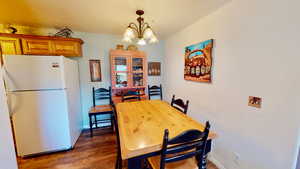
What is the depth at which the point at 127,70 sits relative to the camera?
2926 millimetres

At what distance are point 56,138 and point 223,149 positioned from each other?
2.69 meters

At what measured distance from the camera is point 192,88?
235cm

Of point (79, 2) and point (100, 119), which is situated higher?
point (79, 2)

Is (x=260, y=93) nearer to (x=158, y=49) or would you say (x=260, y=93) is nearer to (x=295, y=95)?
(x=295, y=95)

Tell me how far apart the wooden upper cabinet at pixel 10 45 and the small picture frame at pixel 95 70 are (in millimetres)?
1206

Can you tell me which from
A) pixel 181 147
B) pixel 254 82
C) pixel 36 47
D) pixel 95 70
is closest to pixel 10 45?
pixel 36 47

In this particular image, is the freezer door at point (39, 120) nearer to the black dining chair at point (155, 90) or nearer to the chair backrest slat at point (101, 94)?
the chair backrest slat at point (101, 94)

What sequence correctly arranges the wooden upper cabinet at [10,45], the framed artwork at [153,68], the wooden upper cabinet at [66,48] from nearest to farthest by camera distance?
the wooden upper cabinet at [10,45], the wooden upper cabinet at [66,48], the framed artwork at [153,68]

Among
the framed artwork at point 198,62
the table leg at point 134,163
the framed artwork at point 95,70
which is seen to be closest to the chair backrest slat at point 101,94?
the framed artwork at point 95,70

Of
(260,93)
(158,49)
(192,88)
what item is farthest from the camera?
(158,49)

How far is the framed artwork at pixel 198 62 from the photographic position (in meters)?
1.90

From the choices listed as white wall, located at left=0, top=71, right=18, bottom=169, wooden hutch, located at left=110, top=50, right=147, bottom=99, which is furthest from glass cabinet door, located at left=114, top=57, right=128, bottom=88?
white wall, located at left=0, top=71, right=18, bottom=169

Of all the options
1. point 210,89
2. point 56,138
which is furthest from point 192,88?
point 56,138

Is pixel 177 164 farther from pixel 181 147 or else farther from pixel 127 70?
pixel 127 70
